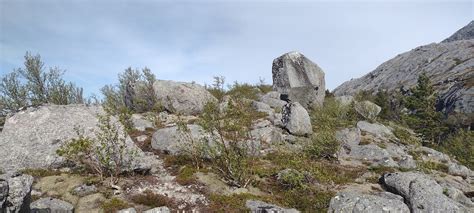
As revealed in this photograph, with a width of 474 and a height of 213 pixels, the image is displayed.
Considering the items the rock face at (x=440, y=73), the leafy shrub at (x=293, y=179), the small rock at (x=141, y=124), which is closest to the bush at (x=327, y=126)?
the leafy shrub at (x=293, y=179)

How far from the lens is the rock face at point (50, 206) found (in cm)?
1406

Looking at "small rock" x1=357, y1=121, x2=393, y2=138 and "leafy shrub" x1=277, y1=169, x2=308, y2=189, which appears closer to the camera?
"leafy shrub" x1=277, y1=169, x2=308, y2=189

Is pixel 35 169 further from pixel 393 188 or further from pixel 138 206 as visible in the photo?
pixel 393 188

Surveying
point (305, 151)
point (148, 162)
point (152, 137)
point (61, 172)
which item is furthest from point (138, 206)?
point (305, 151)

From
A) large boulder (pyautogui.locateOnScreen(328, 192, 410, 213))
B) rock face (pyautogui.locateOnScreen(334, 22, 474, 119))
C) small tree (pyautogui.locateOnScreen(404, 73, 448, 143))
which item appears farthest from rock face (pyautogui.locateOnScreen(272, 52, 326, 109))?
rock face (pyautogui.locateOnScreen(334, 22, 474, 119))

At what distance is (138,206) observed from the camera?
49.4 feet

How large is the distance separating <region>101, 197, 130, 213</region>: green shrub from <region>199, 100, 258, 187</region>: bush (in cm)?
512

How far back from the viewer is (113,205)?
580 inches

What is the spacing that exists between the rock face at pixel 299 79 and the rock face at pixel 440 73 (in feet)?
177

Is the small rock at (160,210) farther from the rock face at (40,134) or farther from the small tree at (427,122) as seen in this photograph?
the small tree at (427,122)

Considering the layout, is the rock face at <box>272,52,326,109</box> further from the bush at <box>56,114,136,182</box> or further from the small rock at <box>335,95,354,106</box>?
the bush at <box>56,114,136,182</box>

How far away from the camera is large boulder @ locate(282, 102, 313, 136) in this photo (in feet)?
103

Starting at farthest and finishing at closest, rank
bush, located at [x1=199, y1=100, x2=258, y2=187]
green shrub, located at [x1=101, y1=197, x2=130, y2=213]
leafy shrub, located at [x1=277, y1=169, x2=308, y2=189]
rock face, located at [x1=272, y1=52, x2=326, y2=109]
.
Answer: rock face, located at [x1=272, y1=52, x2=326, y2=109] → bush, located at [x1=199, y1=100, x2=258, y2=187] → leafy shrub, located at [x1=277, y1=169, x2=308, y2=189] → green shrub, located at [x1=101, y1=197, x2=130, y2=213]

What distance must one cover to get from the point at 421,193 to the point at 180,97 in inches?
1011
